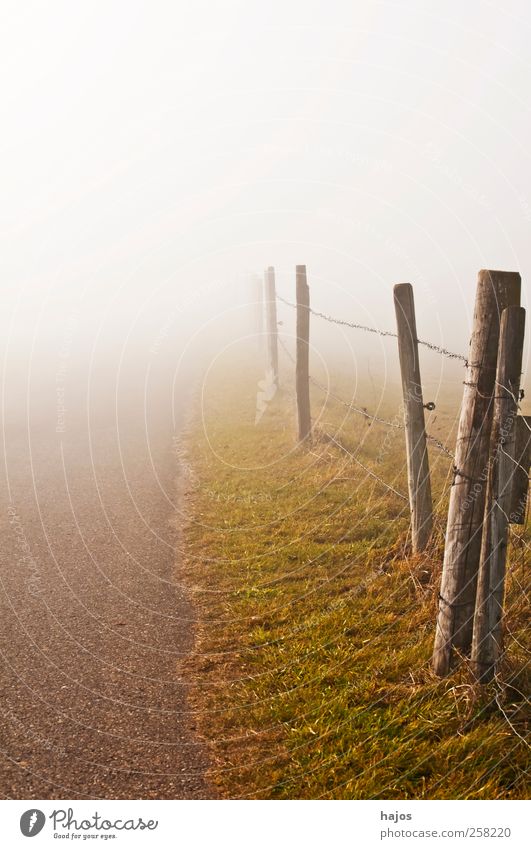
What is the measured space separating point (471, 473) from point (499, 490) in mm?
254

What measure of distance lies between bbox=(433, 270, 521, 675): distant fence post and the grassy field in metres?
0.35

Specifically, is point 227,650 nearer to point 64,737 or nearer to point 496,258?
point 64,737

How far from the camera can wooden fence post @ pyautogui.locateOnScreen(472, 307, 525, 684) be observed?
4340 millimetres

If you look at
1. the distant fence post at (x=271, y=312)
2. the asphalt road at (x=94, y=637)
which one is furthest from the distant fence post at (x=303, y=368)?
the distant fence post at (x=271, y=312)

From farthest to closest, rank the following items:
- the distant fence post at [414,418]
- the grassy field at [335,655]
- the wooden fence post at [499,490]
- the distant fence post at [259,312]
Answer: the distant fence post at [259,312], the distant fence post at [414,418], the wooden fence post at [499,490], the grassy field at [335,655]

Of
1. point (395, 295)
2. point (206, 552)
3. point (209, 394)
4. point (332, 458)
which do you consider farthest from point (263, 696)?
point (209, 394)

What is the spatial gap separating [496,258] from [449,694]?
7128 centimetres

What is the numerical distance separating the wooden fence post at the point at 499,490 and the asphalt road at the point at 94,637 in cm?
220

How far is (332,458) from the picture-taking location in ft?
36.7

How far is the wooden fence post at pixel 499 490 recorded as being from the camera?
14.2 feet
